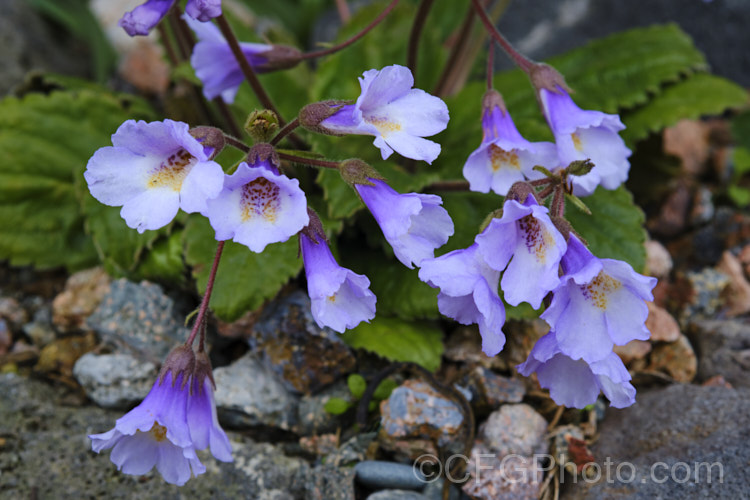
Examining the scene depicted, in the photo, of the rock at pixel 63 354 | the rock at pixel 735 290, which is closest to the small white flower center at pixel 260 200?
the rock at pixel 63 354

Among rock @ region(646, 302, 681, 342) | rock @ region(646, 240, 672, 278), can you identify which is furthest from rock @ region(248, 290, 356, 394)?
rock @ region(646, 240, 672, 278)

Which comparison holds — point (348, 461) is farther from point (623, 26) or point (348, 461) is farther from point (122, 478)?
point (623, 26)

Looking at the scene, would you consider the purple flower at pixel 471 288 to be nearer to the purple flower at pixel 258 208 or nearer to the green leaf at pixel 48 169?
the purple flower at pixel 258 208

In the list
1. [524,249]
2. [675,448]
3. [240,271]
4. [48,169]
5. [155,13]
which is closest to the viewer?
[524,249]


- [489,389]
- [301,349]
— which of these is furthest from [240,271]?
[489,389]

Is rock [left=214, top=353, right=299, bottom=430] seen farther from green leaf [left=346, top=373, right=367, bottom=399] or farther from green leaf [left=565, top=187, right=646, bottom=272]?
green leaf [left=565, top=187, right=646, bottom=272]

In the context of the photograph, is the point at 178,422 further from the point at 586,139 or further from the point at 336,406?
the point at 586,139

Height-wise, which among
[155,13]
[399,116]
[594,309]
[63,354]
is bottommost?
[63,354]

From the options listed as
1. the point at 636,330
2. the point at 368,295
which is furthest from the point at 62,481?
the point at 636,330
